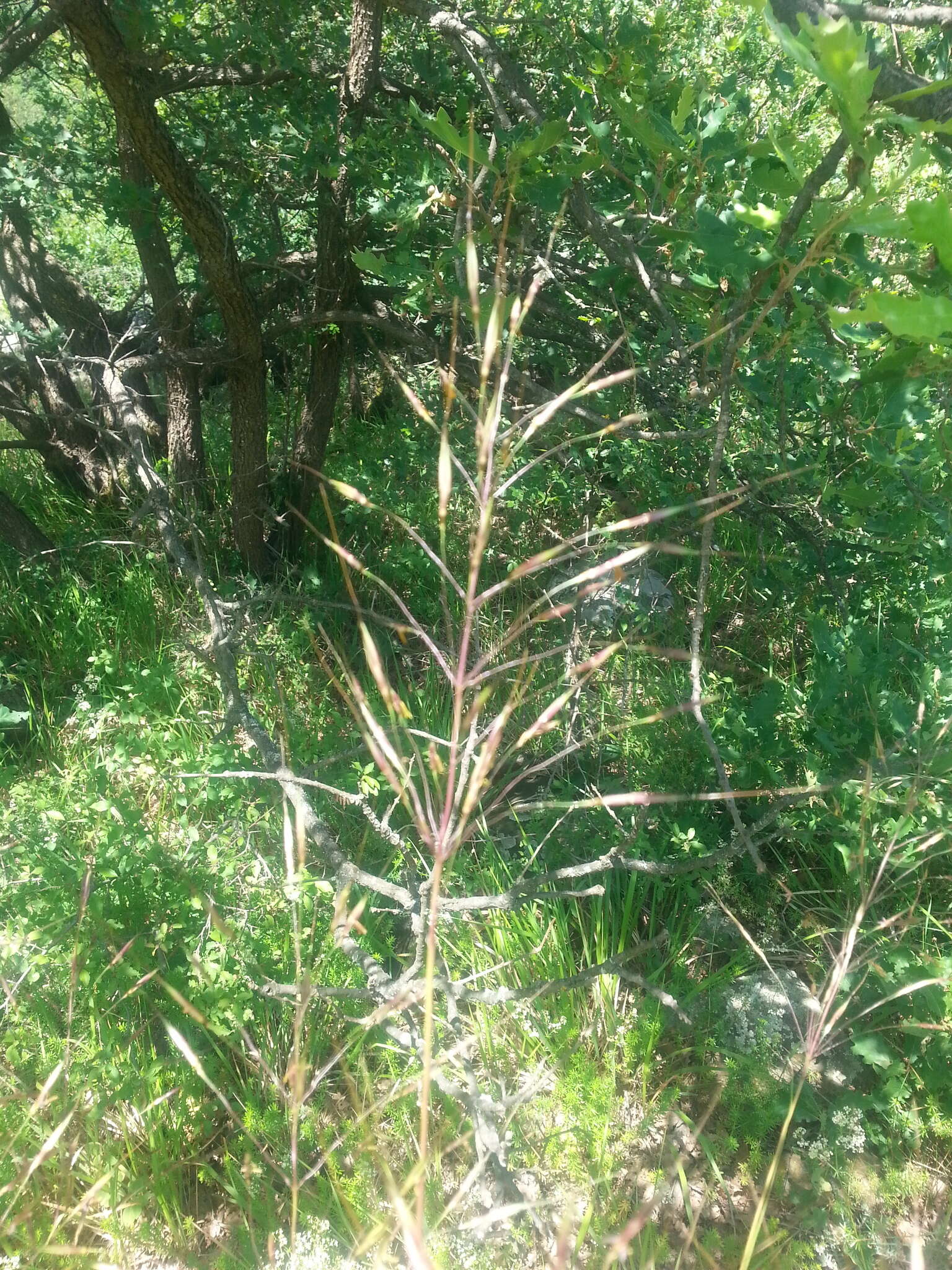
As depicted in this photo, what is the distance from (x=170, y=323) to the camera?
10.9 feet

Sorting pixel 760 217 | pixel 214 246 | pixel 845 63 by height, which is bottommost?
pixel 760 217

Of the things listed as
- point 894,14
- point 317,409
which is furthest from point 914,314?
point 317,409

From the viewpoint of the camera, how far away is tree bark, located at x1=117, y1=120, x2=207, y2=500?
3051 mm

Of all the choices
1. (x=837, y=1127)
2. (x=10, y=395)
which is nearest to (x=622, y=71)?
(x=837, y=1127)

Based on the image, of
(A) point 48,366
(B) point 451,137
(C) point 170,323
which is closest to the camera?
(B) point 451,137

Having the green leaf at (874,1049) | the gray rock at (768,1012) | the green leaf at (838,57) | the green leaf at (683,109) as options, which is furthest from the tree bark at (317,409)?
the green leaf at (874,1049)

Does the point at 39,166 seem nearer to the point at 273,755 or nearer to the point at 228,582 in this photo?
the point at 228,582

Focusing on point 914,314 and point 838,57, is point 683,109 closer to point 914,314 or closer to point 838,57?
point 838,57

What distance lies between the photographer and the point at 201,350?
319cm

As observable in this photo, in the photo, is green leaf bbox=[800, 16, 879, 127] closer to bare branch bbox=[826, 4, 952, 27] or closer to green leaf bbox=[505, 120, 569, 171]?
bare branch bbox=[826, 4, 952, 27]

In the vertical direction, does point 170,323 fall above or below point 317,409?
above

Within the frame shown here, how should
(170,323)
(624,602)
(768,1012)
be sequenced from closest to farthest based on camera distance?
(768,1012) → (624,602) → (170,323)

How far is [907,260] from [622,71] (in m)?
0.64

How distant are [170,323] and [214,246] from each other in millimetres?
589
